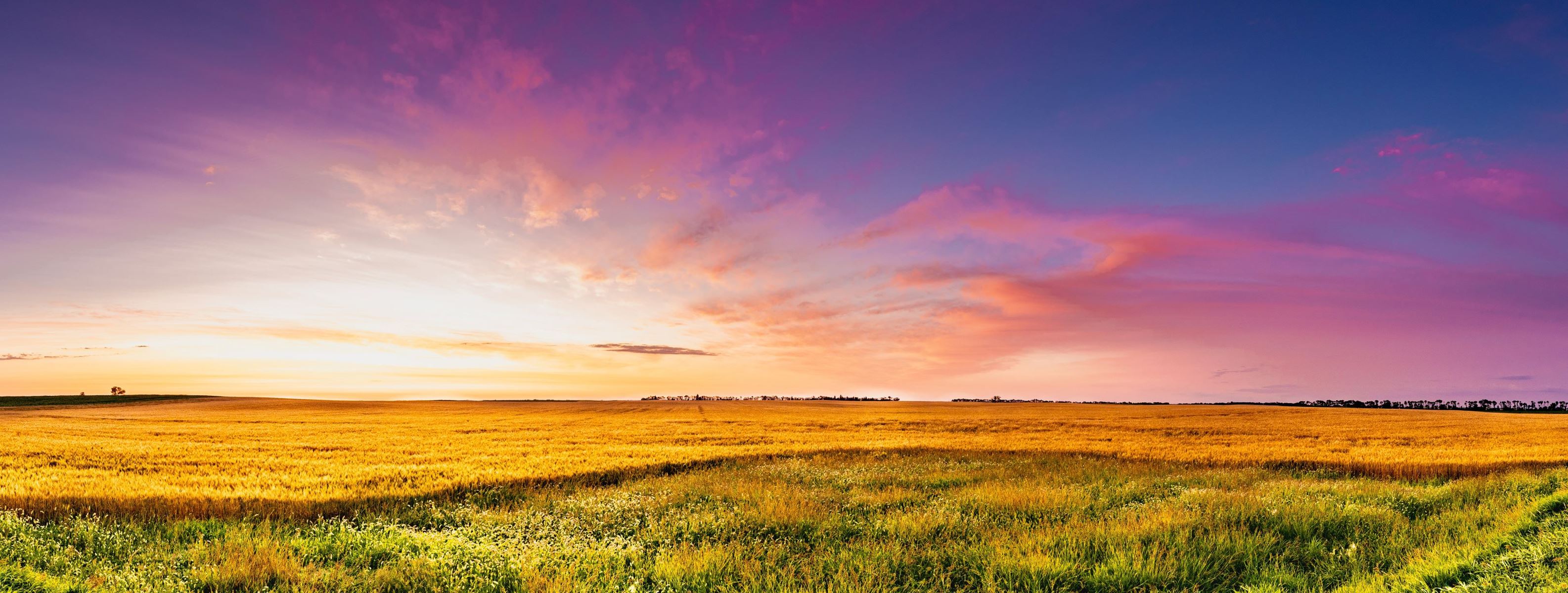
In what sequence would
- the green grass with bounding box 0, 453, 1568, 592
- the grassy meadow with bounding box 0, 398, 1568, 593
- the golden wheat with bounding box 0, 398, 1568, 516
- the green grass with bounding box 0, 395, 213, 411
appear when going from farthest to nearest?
the green grass with bounding box 0, 395, 213, 411
the golden wheat with bounding box 0, 398, 1568, 516
the grassy meadow with bounding box 0, 398, 1568, 593
the green grass with bounding box 0, 453, 1568, 592

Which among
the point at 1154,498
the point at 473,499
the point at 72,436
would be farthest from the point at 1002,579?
the point at 72,436

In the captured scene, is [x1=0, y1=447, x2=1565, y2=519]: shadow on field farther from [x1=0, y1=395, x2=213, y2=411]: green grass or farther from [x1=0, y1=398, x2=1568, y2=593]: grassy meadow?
[x1=0, y1=395, x2=213, y2=411]: green grass

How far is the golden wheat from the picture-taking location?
45.7 feet

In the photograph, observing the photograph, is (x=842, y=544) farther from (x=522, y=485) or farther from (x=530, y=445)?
(x=530, y=445)

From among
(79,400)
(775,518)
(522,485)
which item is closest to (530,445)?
(522,485)

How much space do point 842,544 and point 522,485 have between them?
9.22m

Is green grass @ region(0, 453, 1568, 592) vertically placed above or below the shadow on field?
above

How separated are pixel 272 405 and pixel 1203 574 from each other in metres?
102

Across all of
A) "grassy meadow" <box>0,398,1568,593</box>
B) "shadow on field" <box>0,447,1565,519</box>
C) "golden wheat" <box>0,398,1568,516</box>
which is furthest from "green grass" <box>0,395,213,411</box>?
"shadow on field" <box>0,447,1565,519</box>

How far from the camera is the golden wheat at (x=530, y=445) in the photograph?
13922 millimetres

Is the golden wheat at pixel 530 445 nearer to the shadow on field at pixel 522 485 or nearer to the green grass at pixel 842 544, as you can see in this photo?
the shadow on field at pixel 522 485

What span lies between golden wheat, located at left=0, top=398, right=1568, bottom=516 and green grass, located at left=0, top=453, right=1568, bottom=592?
2569mm

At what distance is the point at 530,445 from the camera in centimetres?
2714

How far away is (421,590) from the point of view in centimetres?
707
